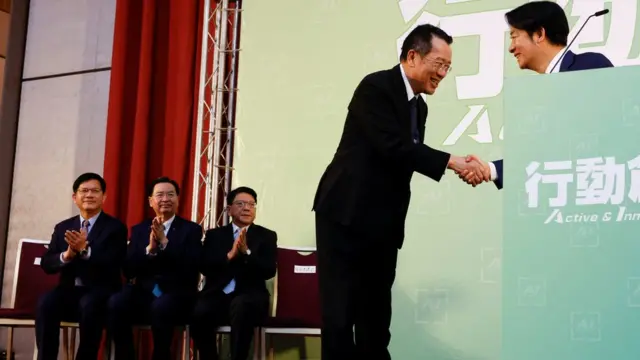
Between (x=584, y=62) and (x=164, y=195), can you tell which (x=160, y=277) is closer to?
(x=164, y=195)

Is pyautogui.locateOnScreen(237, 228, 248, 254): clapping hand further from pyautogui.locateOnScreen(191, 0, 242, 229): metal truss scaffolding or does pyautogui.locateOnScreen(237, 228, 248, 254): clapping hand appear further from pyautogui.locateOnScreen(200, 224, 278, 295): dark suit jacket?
pyautogui.locateOnScreen(191, 0, 242, 229): metal truss scaffolding

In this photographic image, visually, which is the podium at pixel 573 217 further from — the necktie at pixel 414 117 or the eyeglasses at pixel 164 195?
the eyeglasses at pixel 164 195

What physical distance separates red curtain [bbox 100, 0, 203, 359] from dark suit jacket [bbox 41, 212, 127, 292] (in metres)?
0.68

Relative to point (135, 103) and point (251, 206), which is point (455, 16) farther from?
point (135, 103)

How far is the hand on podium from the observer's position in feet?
7.57

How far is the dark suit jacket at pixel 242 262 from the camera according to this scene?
3725mm

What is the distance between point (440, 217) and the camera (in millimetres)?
3742

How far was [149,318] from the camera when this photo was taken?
12.0 feet

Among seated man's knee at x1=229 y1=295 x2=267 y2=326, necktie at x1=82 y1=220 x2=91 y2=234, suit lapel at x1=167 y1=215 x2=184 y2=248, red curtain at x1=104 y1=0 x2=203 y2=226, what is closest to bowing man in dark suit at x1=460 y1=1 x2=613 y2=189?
seated man's knee at x1=229 y1=295 x2=267 y2=326

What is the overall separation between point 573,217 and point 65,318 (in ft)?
9.10

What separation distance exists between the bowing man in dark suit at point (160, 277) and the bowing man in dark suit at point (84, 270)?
8 centimetres

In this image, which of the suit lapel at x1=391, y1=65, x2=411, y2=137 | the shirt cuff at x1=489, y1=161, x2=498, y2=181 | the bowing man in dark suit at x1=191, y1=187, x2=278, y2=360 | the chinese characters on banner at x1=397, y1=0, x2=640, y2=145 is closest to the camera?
the suit lapel at x1=391, y1=65, x2=411, y2=137

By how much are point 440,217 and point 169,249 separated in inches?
51.3

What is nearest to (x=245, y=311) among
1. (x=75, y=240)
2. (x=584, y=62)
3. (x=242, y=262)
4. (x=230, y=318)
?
(x=230, y=318)
